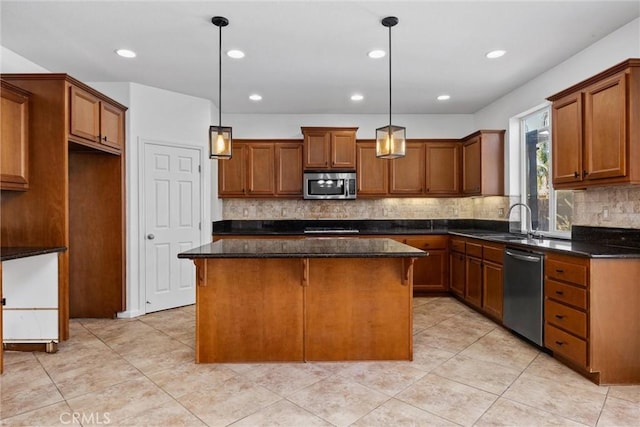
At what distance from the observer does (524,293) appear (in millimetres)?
3232

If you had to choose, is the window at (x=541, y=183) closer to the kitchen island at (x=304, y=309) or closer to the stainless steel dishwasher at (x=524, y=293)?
the stainless steel dishwasher at (x=524, y=293)

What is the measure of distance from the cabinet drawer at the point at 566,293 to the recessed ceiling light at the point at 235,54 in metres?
3.38

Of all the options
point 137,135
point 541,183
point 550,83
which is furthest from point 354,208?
point 137,135

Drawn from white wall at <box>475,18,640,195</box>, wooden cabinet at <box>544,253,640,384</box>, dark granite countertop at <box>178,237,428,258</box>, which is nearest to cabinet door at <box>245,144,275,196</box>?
dark granite countertop at <box>178,237,428,258</box>

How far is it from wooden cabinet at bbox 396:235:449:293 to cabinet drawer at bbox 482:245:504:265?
36.7 inches

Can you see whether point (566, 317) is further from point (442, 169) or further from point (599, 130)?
point (442, 169)

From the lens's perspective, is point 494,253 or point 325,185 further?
point 325,185

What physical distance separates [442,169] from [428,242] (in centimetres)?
119

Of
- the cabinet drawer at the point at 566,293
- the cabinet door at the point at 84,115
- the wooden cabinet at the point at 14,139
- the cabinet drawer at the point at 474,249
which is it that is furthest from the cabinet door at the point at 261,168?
the cabinet drawer at the point at 566,293

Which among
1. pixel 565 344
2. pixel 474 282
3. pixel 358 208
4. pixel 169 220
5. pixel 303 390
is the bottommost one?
pixel 303 390

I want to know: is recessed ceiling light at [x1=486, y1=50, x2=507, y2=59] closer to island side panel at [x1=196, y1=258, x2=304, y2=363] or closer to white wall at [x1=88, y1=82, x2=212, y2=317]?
island side panel at [x1=196, y1=258, x2=304, y2=363]

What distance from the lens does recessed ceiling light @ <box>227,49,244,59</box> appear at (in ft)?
10.9

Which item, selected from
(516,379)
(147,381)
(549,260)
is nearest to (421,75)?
(549,260)

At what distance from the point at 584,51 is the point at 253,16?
9.89ft
